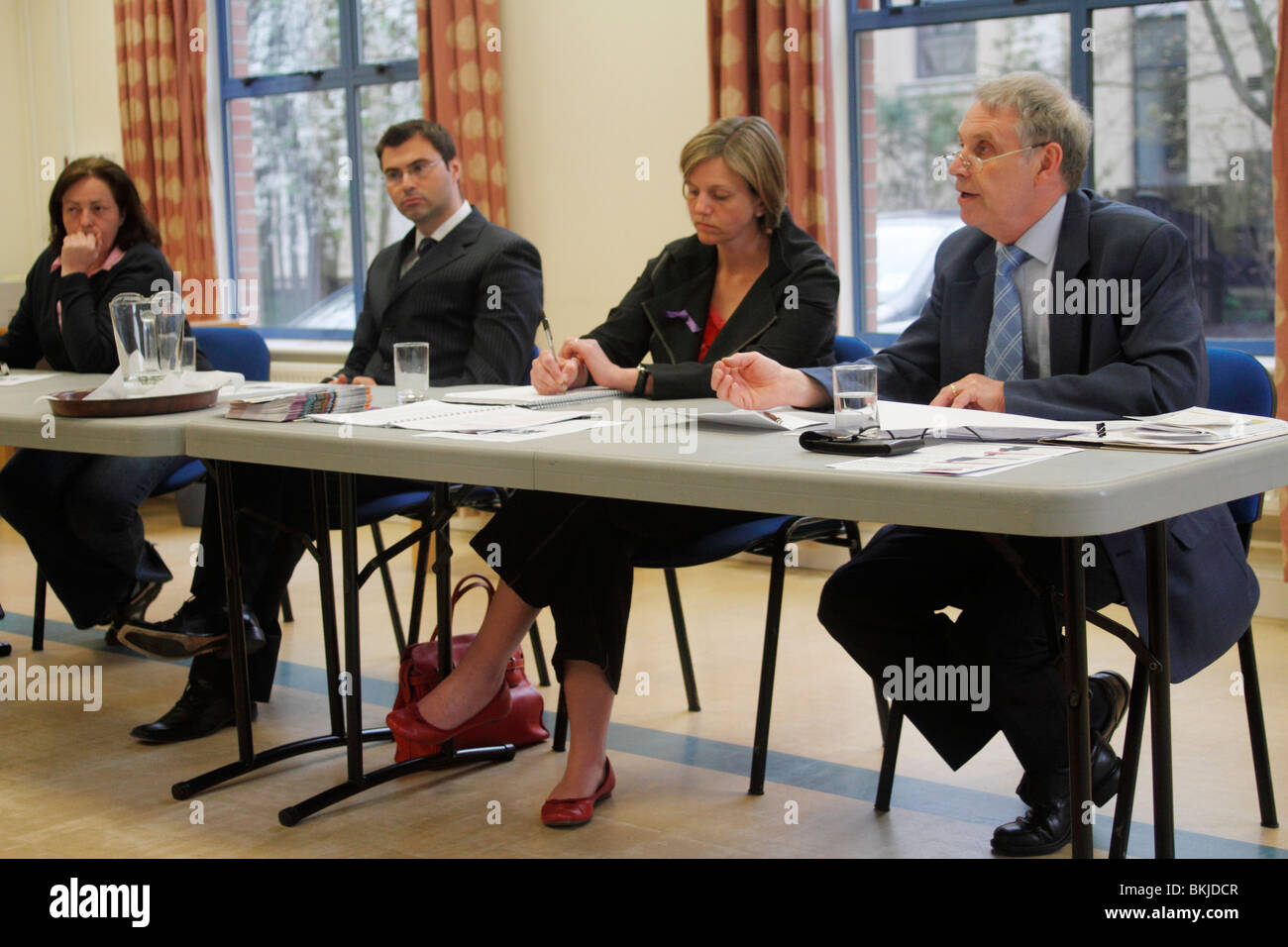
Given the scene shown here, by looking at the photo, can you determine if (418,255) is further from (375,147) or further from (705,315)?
(375,147)

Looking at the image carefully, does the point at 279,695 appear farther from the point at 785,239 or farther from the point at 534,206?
the point at 534,206

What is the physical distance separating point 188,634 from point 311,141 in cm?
369

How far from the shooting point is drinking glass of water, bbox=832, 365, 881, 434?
69.3 inches

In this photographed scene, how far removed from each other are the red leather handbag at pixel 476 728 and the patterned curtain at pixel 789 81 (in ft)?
6.21

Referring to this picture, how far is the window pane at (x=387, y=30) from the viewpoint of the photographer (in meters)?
5.30

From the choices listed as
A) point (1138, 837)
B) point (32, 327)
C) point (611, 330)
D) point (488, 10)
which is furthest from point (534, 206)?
point (1138, 837)

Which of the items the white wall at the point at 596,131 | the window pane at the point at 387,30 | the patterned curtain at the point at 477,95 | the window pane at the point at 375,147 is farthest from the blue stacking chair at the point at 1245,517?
the window pane at the point at 387,30

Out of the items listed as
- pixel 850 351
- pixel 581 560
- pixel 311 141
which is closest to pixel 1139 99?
pixel 850 351

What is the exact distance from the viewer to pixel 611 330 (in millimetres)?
2740

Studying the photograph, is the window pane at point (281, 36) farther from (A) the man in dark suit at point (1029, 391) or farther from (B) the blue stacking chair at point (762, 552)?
(A) the man in dark suit at point (1029, 391)

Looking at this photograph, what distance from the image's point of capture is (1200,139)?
12.5ft

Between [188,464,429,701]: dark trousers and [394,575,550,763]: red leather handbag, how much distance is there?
29cm

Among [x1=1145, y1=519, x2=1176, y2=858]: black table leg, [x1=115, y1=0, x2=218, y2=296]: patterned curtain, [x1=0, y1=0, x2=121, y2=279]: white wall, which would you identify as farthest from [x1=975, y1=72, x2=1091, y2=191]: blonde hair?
[x1=0, y1=0, x2=121, y2=279]: white wall
